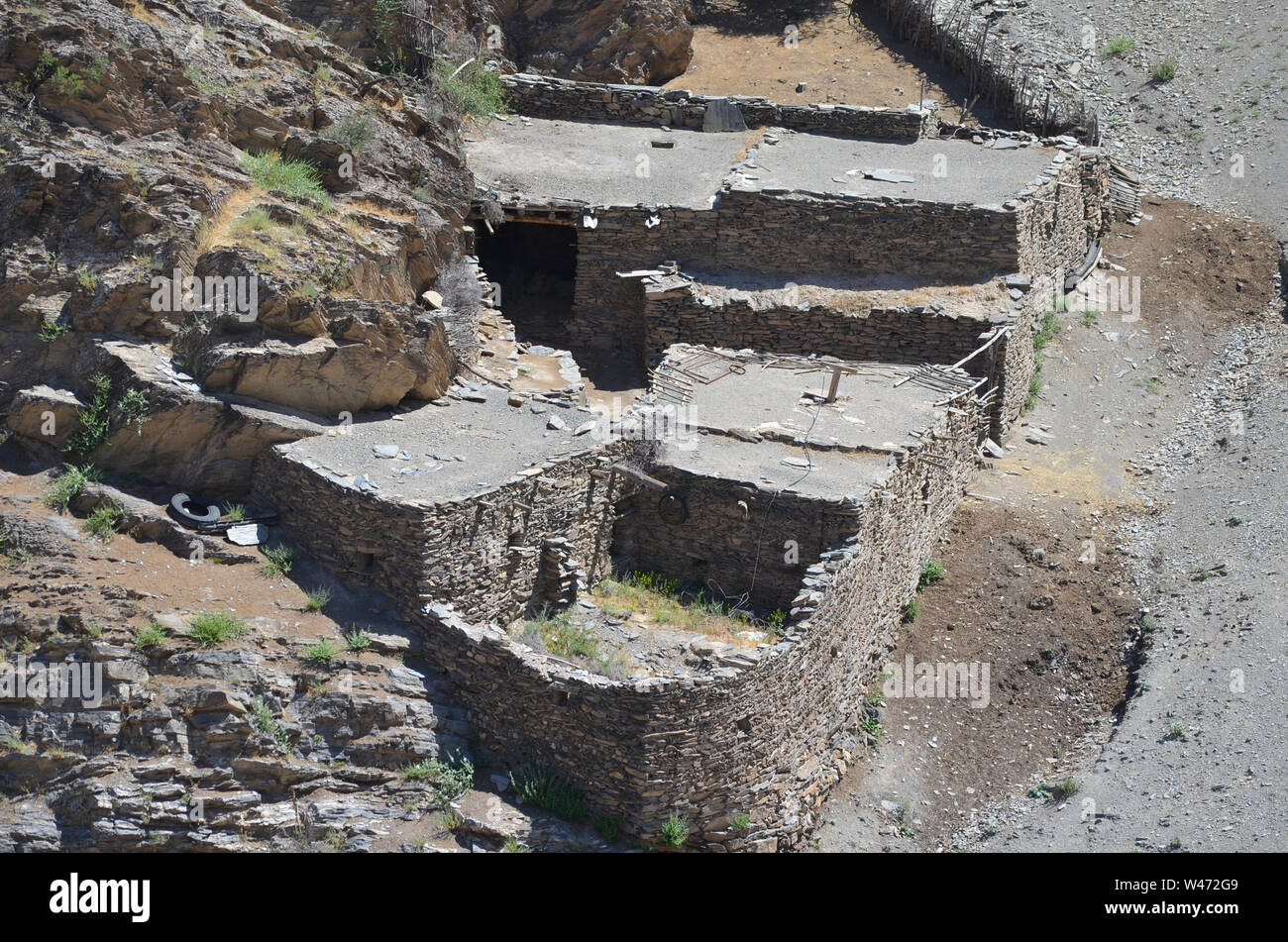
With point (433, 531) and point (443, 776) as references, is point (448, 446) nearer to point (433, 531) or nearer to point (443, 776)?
point (433, 531)

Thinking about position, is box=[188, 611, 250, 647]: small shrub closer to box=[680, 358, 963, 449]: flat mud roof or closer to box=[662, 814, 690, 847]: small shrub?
box=[662, 814, 690, 847]: small shrub

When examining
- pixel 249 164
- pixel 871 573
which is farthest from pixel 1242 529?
pixel 249 164

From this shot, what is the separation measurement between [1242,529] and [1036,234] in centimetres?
543

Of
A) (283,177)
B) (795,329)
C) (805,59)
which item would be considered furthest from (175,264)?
(805,59)

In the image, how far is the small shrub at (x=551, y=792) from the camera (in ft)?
53.3

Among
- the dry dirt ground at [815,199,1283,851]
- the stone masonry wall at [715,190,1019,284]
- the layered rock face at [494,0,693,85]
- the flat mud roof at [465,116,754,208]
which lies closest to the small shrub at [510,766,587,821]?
the dry dirt ground at [815,199,1283,851]

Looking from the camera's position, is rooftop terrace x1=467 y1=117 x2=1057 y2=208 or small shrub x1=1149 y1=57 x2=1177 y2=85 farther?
small shrub x1=1149 y1=57 x2=1177 y2=85

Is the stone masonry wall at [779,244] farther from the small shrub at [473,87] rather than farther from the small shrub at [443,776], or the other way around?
the small shrub at [443,776]

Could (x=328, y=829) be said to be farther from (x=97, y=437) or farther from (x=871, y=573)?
(x=871, y=573)

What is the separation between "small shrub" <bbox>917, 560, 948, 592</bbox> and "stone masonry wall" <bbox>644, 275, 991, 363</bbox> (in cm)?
311

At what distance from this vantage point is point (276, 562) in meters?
17.2

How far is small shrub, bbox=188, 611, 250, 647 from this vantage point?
16.0 meters

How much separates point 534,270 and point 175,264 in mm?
7600

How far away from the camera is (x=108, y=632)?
51.5 feet
